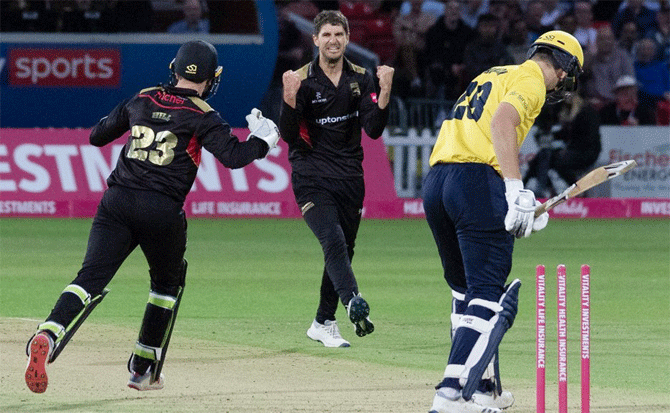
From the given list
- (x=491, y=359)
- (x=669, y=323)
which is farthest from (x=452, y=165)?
(x=669, y=323)

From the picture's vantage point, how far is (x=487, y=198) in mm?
6480

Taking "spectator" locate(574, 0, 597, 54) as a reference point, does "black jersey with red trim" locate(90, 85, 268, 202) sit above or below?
above

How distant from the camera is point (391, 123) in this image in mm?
20812

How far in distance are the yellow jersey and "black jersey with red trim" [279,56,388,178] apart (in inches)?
87.0

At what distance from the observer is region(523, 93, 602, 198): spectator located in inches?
785

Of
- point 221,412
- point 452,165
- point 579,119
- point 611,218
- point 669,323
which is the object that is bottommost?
point 611,218

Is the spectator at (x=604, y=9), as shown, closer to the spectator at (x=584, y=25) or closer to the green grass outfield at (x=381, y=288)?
the spectator at (x=584, y=25)

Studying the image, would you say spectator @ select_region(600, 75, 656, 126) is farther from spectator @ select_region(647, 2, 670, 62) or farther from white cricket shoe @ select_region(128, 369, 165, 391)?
white cricket shoe @ select_region(128, 369, 165, 391)

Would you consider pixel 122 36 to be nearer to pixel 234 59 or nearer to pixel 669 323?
pixel 234 59

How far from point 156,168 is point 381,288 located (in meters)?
5.40

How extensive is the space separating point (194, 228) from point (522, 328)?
818 centimetres

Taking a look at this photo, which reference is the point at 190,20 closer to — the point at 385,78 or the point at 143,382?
the point at 385,78

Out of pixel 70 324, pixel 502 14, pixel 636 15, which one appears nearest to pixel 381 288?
pixel 70 324

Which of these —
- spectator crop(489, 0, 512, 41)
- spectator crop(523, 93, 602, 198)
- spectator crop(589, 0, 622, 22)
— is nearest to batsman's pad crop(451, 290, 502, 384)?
spectator crop(523, 93, 602, 198)
